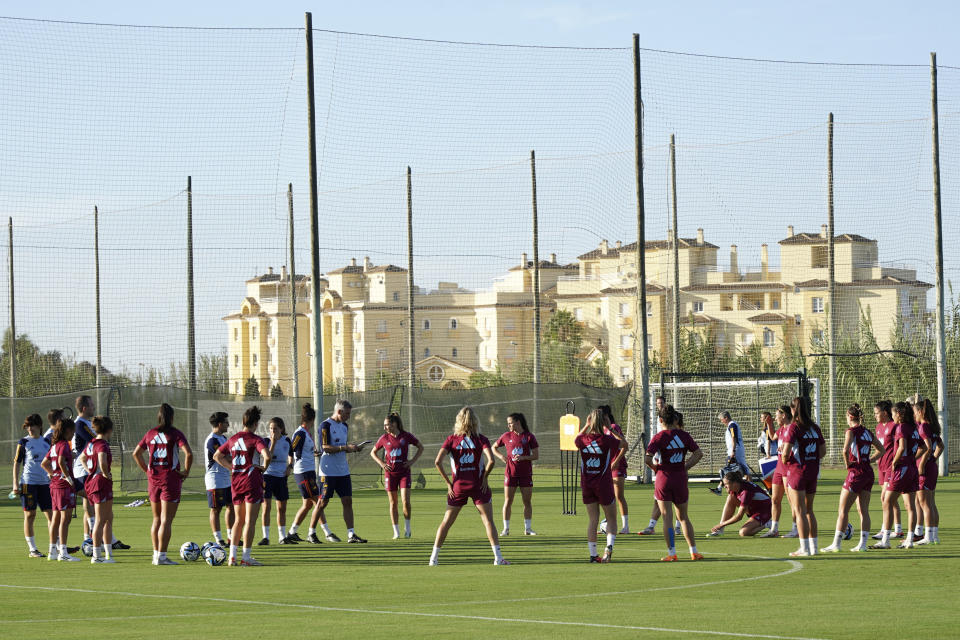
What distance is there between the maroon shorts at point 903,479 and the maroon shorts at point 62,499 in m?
10.1

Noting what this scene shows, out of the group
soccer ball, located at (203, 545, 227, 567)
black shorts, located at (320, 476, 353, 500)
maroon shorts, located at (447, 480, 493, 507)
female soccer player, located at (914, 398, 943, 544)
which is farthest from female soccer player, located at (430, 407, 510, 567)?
female soccer player, located at (914, 398, 943, 544)

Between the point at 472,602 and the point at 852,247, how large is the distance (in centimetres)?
3837

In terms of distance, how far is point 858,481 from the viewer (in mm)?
16469

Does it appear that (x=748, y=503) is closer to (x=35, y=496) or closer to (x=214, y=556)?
(x=214, y=556)

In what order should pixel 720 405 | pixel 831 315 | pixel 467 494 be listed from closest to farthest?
pixel 467 494, pixel 720 405, pixel 831 315

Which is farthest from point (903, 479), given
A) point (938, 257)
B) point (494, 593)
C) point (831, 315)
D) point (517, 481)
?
point (831, 315)

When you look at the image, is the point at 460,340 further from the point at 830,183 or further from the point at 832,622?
the point at 832,622

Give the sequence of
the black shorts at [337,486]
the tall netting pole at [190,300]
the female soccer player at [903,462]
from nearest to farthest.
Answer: the female soccer player at [903,462] → the black shorts at [337,486] → the tall netting pole at [190,300]

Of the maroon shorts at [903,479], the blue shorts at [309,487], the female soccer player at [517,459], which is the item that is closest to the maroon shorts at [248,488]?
the blue shorts at [309,487]

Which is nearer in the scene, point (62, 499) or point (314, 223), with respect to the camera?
point (62, 499)

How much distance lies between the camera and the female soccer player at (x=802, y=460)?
1585cm

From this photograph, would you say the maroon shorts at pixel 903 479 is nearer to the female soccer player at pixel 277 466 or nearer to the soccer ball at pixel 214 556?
the female soccer player at pixel 277 466

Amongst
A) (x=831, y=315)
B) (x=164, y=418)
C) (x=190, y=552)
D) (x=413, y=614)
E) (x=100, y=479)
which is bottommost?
(x=190, y=552)

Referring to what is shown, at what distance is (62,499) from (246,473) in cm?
260
